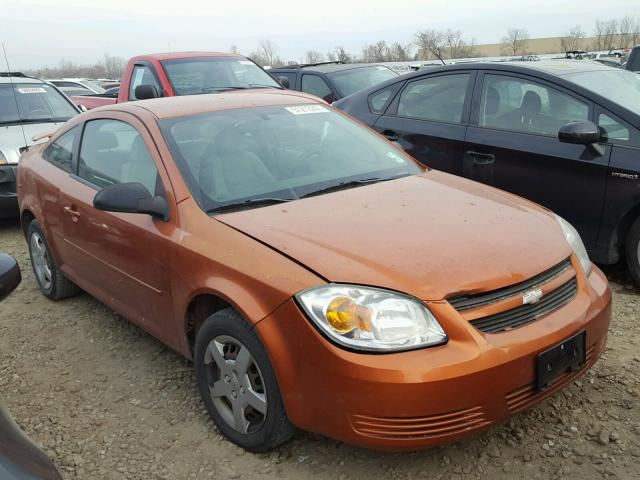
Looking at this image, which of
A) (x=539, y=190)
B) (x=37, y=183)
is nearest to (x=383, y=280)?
(x=539, y=190)

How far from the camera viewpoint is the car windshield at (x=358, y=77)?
28.8 feet

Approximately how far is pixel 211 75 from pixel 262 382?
595 centimetres

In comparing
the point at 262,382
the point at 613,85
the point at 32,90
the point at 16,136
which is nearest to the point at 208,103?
the point at 262,382

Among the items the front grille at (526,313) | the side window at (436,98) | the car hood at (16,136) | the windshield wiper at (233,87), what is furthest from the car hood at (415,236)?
the car hood at (16,136)

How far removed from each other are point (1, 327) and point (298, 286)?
292 cm

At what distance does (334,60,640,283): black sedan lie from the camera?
4.23 m

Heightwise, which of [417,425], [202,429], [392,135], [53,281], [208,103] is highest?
[208,103]

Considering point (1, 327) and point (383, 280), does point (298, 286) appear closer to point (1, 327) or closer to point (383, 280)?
point (383, 280)

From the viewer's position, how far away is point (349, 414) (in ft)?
7.56

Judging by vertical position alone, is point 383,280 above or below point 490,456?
above

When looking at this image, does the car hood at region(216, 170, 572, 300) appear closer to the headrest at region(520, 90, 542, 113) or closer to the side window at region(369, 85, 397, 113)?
the headrest at region(520, 90, 542, 113)

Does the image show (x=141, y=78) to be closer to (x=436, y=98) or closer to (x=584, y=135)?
(x=436, y=98)

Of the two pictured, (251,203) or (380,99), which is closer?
(251,203)

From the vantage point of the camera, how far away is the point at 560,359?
2480mm
